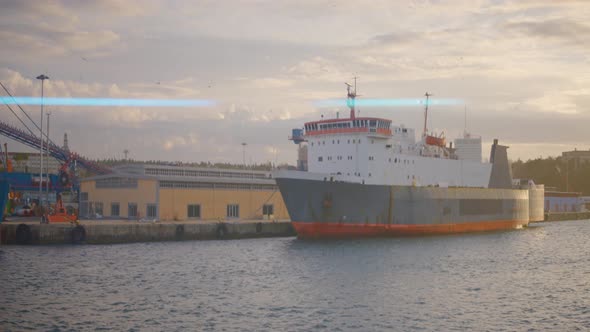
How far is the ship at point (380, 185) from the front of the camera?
156ft

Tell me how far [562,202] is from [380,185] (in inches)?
3297

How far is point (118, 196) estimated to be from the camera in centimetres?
6162

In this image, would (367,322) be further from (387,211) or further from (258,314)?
(387,211)

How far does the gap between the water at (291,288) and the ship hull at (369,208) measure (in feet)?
8.38

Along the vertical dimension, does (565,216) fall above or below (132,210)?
below

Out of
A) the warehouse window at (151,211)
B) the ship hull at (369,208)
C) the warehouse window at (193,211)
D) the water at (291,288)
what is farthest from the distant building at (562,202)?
the warehouse window at (151,211)

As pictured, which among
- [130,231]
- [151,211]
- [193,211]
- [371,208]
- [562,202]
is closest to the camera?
[130,231]

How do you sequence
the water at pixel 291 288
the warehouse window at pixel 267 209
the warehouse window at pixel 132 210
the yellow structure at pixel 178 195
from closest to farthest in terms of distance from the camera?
Answer: the water at pixel 291 288
the yellow structure at pixel 178 195
the warehouse window at pixel 132 210
the warehouse window at pixel 267 209

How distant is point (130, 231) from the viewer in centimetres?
4800

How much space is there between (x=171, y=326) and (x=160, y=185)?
3720cm

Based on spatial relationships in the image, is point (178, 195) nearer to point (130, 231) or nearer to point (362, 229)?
point (130, 231)

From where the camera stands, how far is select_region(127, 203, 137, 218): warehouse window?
6003 centimetres

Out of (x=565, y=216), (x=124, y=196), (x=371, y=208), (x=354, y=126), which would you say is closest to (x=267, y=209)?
(x=124, y=196)

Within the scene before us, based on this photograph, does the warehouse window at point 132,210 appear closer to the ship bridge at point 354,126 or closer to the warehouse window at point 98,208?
the warehouse window at point 98,208
